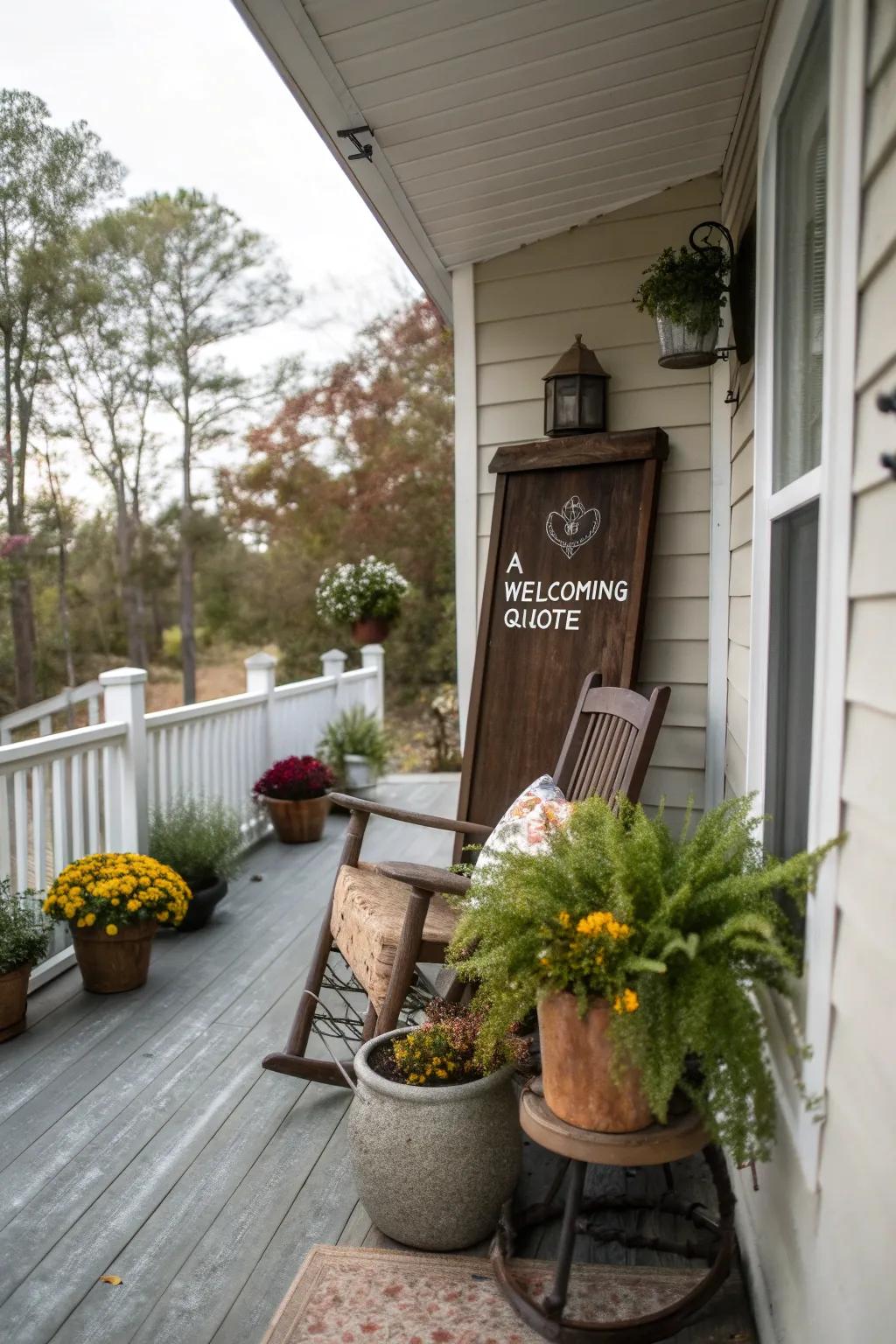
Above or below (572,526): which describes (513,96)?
above

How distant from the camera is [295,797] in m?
5.15

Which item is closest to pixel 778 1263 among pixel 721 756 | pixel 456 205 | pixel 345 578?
pixel 721 756

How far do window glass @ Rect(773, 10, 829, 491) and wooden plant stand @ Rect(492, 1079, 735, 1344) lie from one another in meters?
1.09

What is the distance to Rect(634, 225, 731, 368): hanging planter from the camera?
8.25 ft

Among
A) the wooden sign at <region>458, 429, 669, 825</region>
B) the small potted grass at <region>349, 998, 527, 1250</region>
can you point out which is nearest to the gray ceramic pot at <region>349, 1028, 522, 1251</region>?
the small potted grass at <region>349, 998, 527, 1250</region>

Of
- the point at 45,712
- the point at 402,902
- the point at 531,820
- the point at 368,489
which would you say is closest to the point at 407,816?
the point at 402,902

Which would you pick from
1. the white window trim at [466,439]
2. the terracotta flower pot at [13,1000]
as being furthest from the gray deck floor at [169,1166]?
the white window trim at [466,439]

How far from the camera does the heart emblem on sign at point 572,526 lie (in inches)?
127

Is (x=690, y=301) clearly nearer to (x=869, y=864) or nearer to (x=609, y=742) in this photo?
(x=609, y=742)

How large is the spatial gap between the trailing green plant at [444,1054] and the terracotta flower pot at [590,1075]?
1.11ft

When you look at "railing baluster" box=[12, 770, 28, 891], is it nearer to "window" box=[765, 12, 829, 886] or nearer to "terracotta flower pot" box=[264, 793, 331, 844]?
"terracotta flower pot" box=[264, 793, 331, 844]

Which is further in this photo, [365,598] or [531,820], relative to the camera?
[365,598]

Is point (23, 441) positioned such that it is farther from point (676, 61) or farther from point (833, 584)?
point (833, 584)

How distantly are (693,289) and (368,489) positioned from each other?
9.12 metres
